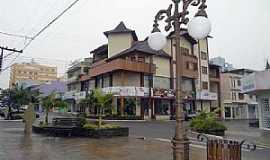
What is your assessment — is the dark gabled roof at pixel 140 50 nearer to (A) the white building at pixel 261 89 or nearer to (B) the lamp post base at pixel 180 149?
(A) the white building at pixel 261 89

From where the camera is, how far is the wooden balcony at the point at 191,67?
1866 inches

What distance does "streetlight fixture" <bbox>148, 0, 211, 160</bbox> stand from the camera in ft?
18.8

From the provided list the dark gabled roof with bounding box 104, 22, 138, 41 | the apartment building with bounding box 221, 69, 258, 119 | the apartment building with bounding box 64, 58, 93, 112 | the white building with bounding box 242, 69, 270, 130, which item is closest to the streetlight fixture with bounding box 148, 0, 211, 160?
the white building with bounding box 242, 69, 270, 130

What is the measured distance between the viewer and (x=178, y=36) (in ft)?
20.3

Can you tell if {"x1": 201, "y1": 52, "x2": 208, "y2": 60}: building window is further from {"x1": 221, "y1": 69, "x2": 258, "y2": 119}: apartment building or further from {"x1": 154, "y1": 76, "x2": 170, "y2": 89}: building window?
{"x1": 154, "y1": 76, "x2": 170, "y2": 89}: building window

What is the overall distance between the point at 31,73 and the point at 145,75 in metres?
78.4

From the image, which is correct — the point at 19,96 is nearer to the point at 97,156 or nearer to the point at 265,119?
the point at 265,119

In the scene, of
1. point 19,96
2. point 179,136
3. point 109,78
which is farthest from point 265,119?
point 19,96

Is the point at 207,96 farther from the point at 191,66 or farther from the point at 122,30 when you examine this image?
the point at 122,30

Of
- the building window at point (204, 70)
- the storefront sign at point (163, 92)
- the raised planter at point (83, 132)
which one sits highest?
the building window at point (204, 70)

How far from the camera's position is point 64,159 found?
9055 mm

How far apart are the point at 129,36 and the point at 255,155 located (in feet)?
120

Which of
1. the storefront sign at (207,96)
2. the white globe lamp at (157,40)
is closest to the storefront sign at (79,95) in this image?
the storefront sign at (207,96)

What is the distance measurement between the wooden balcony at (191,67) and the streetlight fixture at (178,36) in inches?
1598
